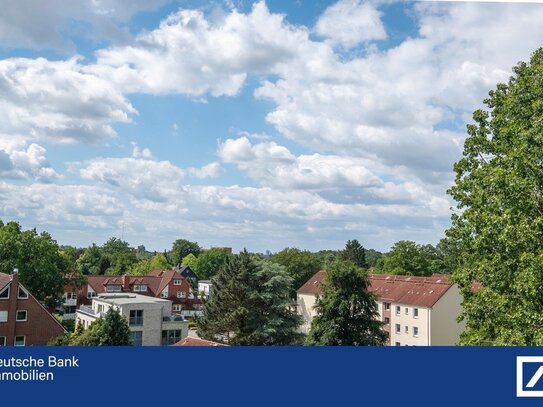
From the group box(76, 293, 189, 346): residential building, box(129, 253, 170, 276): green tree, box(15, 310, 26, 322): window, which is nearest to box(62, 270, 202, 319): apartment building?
box(129, 253, 170, 276): green tree

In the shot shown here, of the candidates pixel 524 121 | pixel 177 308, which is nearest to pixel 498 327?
pixel 524 121

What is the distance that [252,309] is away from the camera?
1309 inches

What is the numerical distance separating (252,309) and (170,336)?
6.44 metres

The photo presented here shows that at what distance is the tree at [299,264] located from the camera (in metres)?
61.7

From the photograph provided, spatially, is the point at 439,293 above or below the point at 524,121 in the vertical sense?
below

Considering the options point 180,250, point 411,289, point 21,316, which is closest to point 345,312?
point 21,316

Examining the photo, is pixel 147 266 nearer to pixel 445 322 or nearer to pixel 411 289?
pixel 411 289

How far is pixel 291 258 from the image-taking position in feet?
206

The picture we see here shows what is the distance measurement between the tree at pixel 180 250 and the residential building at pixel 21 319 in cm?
8587

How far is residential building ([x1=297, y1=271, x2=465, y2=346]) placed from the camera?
39062mm

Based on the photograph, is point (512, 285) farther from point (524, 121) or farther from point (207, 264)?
point (207, 264)

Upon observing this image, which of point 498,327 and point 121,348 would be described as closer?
point 121,348

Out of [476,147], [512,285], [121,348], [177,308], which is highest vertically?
[476,147]

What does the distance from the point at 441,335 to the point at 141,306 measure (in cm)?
2109
